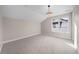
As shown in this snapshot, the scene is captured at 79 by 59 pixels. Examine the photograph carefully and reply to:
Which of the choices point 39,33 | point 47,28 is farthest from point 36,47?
point 47,28

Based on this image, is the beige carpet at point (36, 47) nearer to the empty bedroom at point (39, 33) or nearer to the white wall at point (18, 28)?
the empty bedroom at point (39, 33)

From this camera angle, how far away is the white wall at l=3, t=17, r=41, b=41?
1.79 meters

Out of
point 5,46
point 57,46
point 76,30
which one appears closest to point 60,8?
point 76,30

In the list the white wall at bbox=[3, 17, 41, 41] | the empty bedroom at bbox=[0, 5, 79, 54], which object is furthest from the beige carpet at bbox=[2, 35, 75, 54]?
the white wall at bbox=[3, 17, 41, 41]

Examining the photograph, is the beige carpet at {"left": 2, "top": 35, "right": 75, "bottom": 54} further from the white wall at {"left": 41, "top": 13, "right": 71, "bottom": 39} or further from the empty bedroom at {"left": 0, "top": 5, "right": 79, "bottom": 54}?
the white wall at {"left": 41, "top": 13, "right": 71, "bottom": 39}

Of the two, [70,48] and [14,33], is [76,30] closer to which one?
[70,48]

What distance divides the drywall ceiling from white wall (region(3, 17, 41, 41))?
0.09 meters

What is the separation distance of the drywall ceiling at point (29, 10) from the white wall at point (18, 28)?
87mm

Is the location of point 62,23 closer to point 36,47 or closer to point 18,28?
point 36,47

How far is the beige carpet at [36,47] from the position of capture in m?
1.81

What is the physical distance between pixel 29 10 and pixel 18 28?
0.37 meters

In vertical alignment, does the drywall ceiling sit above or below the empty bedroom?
above

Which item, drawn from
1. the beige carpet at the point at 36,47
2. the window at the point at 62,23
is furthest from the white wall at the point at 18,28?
the window at the point at 62,23
